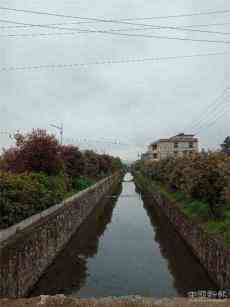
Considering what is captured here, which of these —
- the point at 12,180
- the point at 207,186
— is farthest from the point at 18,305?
the point at 207,186

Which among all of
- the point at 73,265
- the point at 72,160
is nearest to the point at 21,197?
the point at 73,265

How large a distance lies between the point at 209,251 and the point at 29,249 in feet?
21.1

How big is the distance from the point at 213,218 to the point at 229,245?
170 inches

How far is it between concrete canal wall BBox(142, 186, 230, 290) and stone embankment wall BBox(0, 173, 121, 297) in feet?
20.2

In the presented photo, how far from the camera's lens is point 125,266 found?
1217 cm

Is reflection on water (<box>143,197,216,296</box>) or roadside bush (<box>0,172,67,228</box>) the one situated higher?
roadside bush (<box>0,172,67,228</box>)

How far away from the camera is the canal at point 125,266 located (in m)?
9.95

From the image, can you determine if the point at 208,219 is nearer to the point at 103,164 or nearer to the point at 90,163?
the point at 90,163

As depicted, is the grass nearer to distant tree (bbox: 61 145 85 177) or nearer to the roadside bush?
the roadside bush

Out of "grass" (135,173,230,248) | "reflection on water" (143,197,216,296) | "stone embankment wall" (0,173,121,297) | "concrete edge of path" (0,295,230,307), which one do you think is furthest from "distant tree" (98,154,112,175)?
"concrete edge of path" (0,295,230,307)

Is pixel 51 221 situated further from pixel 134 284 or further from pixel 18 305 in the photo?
pixel 18 305

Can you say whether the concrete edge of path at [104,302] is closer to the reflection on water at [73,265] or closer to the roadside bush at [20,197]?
the reflection on water at [73,265]

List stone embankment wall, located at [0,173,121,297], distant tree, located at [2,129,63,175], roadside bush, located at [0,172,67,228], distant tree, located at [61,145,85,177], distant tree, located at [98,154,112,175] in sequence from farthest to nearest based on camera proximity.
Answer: distant tree, located at [98,154,112,175] < distant tree, located at [61,145,85,177] < distant tree, located at [2,129,63,175] < roadside bush, located at [0,172,67,228] < stone embankment wall, located at [0,173,121,297]

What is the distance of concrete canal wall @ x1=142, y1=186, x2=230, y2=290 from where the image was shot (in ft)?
29.3
